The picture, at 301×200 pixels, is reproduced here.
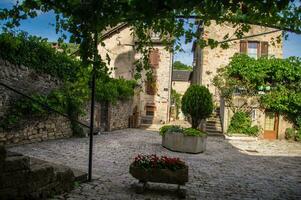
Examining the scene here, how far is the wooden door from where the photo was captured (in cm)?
2114

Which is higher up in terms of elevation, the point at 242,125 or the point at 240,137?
the point at 242,125

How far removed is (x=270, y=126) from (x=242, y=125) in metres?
2.05

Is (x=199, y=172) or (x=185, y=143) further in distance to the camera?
(x=185, y=143)

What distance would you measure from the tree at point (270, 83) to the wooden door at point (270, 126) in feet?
1.54

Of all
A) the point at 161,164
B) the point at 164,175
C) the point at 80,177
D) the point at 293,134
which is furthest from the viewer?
the point at 293,134

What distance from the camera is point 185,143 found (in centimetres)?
1314

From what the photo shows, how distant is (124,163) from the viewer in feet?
31.8

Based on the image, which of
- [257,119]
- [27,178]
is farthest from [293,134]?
[27,178]

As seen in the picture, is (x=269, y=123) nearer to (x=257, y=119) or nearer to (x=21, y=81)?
(x=257, y=119)

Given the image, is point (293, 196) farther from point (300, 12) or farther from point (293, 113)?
point (293, 113)

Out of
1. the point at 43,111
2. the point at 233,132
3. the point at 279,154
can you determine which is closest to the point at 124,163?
the point at 43,111

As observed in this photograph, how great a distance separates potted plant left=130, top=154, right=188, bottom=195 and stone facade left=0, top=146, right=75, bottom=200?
4.64 ft

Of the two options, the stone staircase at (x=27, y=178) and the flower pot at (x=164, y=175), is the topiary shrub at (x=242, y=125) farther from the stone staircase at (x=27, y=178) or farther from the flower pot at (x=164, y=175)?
the stone staircase at (x=27, y=178)

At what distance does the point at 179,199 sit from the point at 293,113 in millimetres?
16609
